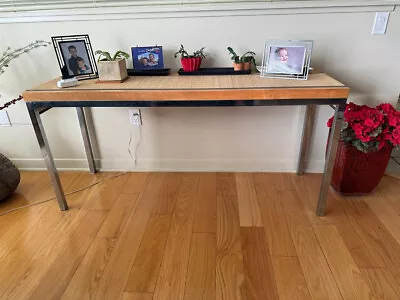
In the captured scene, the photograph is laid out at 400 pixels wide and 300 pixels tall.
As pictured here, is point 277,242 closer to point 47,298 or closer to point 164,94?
point 164,94

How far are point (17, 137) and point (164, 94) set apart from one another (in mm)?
1389

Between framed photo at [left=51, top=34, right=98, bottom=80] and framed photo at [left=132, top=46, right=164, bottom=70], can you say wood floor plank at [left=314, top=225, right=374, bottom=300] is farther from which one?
framed photo at [left=51, top=34, right=98, bottom=80]

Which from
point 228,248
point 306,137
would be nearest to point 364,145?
point 306,137

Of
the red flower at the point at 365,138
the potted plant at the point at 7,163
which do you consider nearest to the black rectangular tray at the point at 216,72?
the red flower at the point at 365,138

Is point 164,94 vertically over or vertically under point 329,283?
over

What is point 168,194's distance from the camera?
5.93ft

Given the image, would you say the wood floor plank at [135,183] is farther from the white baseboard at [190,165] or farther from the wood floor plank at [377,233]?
the wood floor plank at [377,233]

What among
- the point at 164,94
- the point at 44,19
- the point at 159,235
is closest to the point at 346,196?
the point at 159,235

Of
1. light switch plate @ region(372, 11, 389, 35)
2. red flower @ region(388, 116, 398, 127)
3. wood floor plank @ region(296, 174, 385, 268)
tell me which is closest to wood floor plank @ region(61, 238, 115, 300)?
wood floor plank @ region(296, 174, 385, 268)

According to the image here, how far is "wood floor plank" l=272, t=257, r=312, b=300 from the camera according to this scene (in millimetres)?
1144

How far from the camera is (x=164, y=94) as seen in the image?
1.30 meters

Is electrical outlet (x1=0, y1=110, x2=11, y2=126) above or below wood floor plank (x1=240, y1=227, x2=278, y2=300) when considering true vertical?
above

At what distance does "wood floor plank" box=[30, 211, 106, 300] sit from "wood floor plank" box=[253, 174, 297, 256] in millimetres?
921

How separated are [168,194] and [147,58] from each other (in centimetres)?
84
